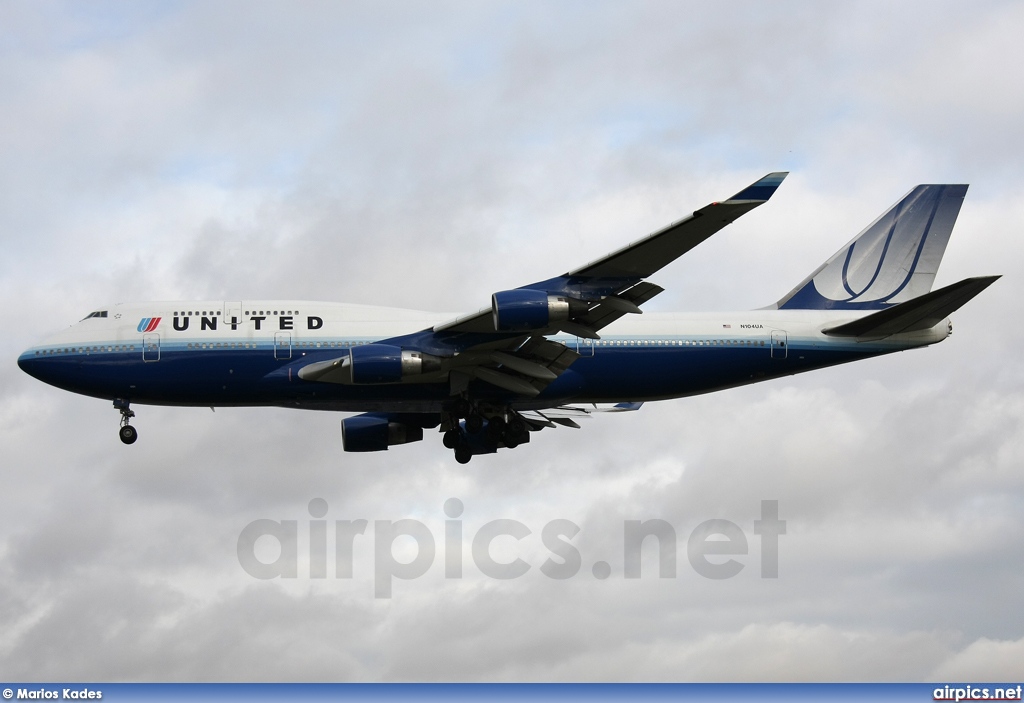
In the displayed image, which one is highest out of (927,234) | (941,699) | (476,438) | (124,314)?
(927,234)

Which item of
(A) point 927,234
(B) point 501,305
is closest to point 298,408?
(B) point 501,305

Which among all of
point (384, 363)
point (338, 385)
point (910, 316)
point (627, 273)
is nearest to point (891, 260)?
point (910, 316)

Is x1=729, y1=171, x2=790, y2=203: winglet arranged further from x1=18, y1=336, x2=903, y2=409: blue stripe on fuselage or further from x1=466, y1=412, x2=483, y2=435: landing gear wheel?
x1=466, y1=412, x2=483, y2=435: landing gear wheel

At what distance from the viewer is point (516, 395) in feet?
134

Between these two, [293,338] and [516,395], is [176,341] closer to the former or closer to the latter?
[293,338]

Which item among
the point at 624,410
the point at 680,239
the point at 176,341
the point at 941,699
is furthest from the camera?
the point at 624,410

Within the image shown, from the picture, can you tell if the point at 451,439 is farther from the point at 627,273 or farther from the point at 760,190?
Answer: the point at 760,190

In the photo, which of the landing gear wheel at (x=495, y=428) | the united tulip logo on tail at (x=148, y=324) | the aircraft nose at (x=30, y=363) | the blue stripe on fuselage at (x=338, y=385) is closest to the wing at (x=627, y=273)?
the blue stripe on fuselage at (x=338, y=385)

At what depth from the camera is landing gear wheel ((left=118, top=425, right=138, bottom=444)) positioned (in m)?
41.1

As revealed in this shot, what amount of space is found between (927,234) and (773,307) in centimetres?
631

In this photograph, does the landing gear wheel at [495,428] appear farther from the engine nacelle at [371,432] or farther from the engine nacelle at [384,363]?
the engine nacelle at [384,363]

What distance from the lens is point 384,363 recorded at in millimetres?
37156

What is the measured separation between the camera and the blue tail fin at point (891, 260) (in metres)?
43.8

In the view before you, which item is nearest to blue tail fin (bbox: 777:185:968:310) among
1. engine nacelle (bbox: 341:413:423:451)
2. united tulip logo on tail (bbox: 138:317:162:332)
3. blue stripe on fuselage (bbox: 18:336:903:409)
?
blue stripe on fuselage (bbox: 18:336:903:409)
